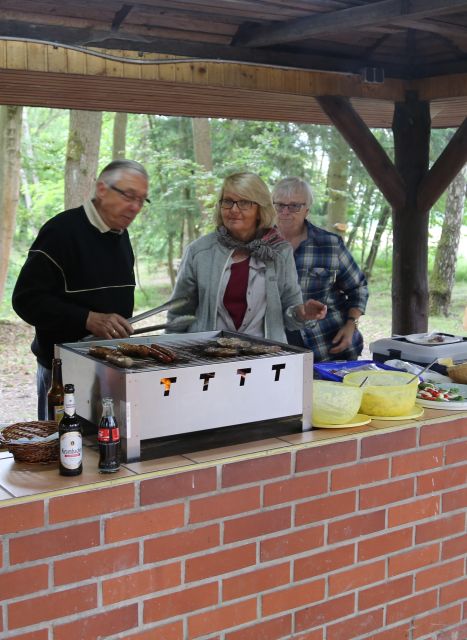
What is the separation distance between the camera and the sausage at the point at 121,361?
2.05 meters

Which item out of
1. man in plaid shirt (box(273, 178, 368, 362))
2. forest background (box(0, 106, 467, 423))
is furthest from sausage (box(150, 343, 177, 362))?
forest background (box(0, 106, 467, 423))

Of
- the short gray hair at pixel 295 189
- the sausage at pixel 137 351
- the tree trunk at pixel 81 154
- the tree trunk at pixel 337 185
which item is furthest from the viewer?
the tree trunk at pixel 337 185

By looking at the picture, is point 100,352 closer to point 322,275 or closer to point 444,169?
point 322,275

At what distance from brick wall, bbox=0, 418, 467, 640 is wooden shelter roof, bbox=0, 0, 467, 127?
1.95 meters

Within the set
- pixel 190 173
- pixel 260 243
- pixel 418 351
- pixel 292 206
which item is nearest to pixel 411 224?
pixel 292 206

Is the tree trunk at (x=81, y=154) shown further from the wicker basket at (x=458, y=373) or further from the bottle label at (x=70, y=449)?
the bottle label at (x=70, y=449)

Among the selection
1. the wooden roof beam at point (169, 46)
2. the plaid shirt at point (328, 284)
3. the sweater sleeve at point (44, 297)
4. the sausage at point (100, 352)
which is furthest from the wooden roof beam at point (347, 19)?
the sausage at point (100, 352)

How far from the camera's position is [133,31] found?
156 inches

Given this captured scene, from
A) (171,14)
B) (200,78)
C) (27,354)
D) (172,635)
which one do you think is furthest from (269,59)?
(27,354)

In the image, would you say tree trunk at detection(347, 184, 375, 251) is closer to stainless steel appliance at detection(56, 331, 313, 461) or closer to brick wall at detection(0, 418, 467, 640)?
brick wall at detection(0, 418, 467, 640)

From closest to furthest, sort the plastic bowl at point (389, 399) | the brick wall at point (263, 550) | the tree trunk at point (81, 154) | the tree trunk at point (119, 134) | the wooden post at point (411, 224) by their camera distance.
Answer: the brick wall at point (263, 550) → the plastic bowl at point (389, 399) → the wooden post at point (411, 224) → the tree trunk at point (81, 154) → the tree trunk at point (119, 134)

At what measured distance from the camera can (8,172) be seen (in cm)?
962

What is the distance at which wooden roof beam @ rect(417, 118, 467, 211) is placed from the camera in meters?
5.26

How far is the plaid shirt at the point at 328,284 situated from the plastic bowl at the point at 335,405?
149 cm
